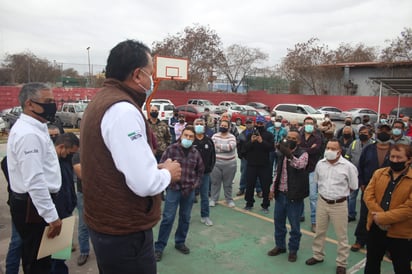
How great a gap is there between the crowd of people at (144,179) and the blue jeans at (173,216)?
1 cm

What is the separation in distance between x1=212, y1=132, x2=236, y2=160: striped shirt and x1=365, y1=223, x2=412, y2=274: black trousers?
3.34 meters

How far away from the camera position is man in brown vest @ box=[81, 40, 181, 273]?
1.53 m

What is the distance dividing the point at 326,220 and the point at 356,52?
133ft

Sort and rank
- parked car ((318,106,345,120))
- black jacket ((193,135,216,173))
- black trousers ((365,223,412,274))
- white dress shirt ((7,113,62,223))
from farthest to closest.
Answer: parked car ((318,106,345,120)) < black jacket ((193,135,216,173)) < black trousers ((365,223,412,274)) < white dress shirt ((7,113,62,223))

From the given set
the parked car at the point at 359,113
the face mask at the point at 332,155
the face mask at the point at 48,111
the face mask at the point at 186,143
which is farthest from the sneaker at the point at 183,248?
the parked car at the point at 359,113

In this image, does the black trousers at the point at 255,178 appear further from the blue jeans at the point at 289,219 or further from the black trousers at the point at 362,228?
the black trousers at the point at 362,228

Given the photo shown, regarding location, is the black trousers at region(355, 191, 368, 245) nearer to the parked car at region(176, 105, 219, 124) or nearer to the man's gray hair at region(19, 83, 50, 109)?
the man's gray hair at region(19, 83, 50, 109)

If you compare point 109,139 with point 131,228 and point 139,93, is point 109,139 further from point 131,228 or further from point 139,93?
point 131,228

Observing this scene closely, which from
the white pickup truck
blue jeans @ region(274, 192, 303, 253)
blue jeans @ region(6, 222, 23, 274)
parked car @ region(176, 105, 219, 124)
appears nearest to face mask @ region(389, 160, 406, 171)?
blue jeans @ region(274, 192, 303, 253)

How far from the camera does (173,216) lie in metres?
4.35

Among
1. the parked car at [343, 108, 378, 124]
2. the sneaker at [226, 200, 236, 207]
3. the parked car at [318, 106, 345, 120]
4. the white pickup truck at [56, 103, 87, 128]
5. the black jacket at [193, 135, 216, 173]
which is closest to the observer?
the black jacket at [193, 135, 216, 173]

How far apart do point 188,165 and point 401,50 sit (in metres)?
31.7

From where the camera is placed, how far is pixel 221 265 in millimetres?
4121

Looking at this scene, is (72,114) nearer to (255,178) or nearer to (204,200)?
(255,178)
